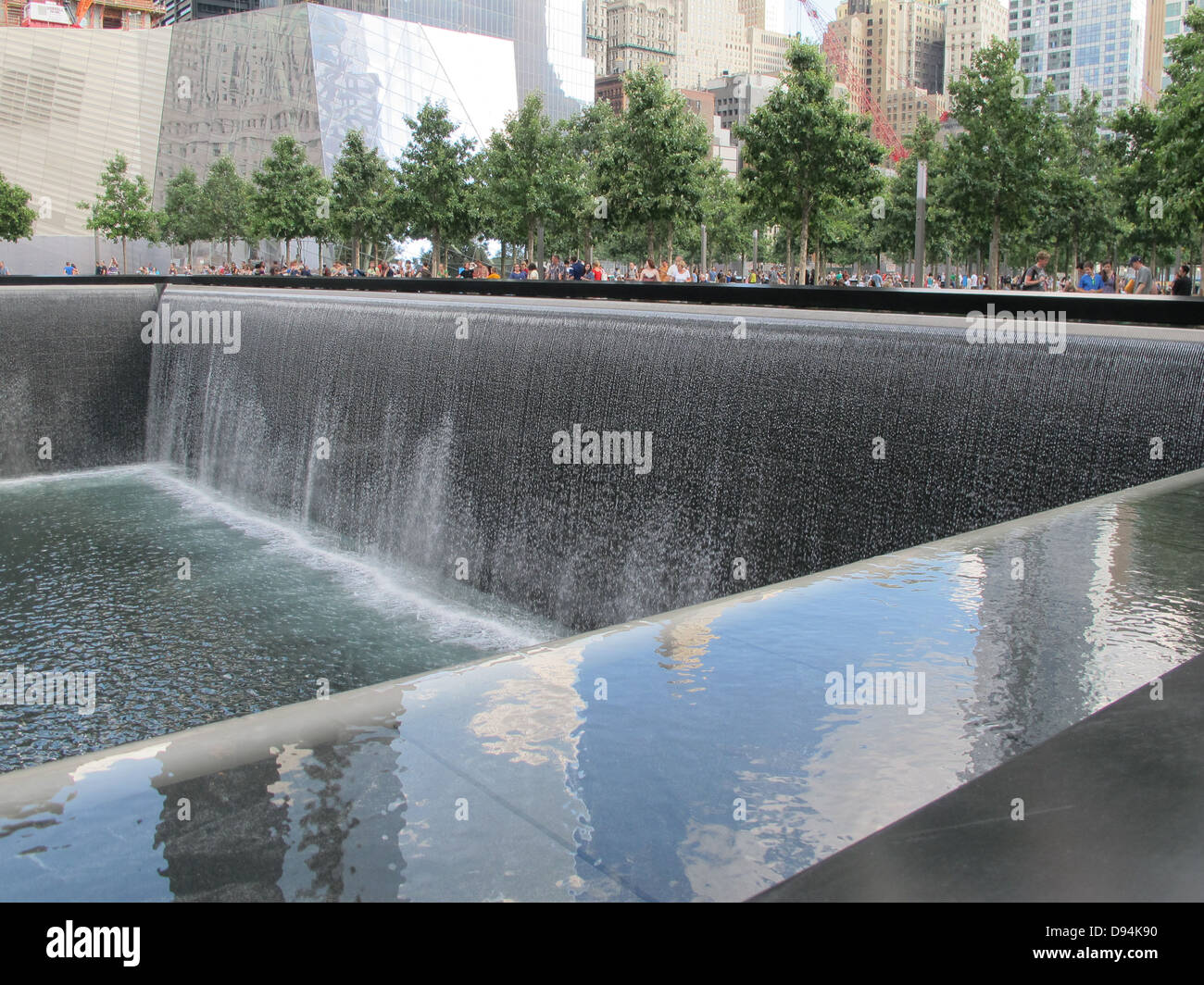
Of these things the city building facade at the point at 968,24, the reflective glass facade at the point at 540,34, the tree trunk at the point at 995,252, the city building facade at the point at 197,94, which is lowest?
the tree trunk at the point at 995,252

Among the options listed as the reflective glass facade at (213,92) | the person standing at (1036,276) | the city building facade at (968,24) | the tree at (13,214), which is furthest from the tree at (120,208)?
the city building facade at (968,24)

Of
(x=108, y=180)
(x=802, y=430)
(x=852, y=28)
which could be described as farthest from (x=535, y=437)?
(x=852, y=28)

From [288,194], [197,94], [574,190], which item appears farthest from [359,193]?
[197,94]

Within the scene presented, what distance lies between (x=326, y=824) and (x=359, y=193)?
35.7 metres

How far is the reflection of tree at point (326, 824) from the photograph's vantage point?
1.78 metres

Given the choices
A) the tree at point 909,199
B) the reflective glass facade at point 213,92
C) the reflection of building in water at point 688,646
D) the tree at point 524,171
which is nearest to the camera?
the reflection of building in water at point 688,646

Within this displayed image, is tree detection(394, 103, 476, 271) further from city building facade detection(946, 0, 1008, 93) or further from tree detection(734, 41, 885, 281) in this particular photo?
city building facade detection(946, 0, 1008, 93)

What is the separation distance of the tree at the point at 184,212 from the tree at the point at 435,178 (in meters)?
22.0

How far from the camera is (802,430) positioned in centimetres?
712

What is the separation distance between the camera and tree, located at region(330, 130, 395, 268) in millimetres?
35375

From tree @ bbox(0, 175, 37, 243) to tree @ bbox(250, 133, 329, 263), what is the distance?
13.4 m

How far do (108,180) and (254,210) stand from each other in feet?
30.6

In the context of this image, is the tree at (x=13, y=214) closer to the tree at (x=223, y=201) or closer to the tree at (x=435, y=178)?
the tree at (x=223, y=201)

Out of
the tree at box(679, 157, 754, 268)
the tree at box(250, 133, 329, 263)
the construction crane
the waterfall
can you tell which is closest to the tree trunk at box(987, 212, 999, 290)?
the waterfall
